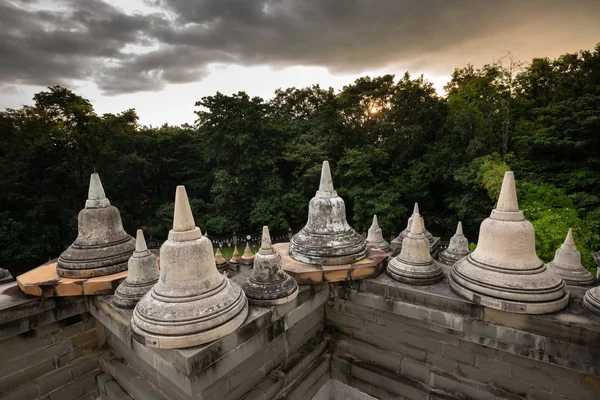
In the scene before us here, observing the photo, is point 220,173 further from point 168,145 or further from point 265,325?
point 265,325

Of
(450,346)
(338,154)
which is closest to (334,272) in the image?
→ (450,346)

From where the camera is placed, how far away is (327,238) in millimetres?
4102

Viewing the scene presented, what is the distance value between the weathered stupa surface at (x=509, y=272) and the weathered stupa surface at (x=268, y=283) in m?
1.80

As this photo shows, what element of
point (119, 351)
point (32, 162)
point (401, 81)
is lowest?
point (119, 351)

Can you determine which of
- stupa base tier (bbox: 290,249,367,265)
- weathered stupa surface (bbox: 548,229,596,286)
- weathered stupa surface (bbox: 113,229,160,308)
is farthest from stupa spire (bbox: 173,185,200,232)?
weathered stupa surface (bbox: 548,229,596,286)

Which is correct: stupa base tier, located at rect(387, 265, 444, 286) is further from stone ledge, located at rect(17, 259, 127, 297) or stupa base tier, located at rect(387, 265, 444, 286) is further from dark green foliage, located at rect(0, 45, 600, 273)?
dark green foliage, located at rect(0, 45, 600, 273)

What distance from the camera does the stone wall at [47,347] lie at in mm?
3408

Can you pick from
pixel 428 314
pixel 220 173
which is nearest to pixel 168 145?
pixel 220 173

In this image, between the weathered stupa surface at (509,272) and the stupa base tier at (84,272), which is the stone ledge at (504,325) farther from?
the stupa base tier at (84,272)

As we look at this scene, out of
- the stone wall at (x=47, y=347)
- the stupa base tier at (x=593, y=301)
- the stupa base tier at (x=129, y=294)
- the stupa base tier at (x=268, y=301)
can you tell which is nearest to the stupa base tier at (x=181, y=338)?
the stupa base tier at (x=268, y=301)

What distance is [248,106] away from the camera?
83.4 feet

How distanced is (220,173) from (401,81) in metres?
17.3

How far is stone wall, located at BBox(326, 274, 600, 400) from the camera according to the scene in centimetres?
268

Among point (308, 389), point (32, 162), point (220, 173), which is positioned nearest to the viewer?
point (308, 389)
